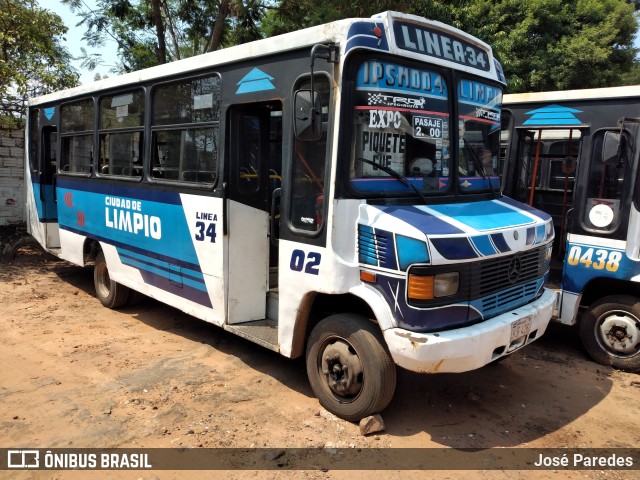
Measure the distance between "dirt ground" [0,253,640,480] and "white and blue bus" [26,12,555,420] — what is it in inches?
17.8

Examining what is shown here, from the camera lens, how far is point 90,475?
3363mm

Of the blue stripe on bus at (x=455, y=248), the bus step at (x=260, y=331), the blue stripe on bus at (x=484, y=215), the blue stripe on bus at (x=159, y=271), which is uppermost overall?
the blue stripe on bus at (x=484, y=215)

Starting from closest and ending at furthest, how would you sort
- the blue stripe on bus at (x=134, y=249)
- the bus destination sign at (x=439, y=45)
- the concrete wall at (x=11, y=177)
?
the bus destination sign at (x=439, y=45)
the blue stripe on bus at (x=134, y=249)
the concrete wall at (x=11, y=177)

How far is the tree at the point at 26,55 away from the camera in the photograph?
986cm

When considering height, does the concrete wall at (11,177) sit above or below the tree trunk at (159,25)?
below

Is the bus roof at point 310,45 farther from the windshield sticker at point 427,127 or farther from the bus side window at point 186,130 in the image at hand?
the windshield sticker at point 427,127

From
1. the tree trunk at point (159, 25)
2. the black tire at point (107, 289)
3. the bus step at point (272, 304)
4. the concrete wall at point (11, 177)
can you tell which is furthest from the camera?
the tree trunk at point (159, 25)

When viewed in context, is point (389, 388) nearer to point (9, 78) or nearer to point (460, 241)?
point (460, 241)

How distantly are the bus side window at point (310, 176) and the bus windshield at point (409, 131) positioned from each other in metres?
0.26

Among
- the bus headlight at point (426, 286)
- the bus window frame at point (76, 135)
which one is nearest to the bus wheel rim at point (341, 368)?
the bus headlight at point (426, 286)

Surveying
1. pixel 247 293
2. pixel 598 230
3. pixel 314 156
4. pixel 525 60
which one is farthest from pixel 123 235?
pixel 525 60

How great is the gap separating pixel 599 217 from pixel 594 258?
43 centimetres

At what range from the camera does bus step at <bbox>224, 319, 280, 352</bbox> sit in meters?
4.46

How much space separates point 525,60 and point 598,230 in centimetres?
1083
